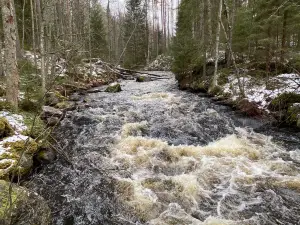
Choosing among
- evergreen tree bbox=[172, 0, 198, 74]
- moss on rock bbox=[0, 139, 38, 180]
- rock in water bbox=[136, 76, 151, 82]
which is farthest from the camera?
rock in water bbox=[136, 76, 151, 82]

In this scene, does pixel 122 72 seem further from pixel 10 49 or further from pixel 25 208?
pixel 25 208

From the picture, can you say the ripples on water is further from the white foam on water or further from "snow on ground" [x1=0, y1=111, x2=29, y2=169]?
"snow on ground" [x1=0, y1=111, x2=29, y2=169]

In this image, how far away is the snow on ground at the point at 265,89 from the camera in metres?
10.5

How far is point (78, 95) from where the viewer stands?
15633 millimetres

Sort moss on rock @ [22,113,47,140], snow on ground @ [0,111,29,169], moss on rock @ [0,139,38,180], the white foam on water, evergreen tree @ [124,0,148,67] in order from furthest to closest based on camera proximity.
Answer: evergreen tree @ [124,0,148,67] < moss on rock @ [22,113,47,140] < snow on ground @ [0,111,29,169] < moss on rock @ [0,139,38,180] < the white foam on water

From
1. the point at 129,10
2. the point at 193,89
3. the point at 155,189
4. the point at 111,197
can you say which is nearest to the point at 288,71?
→ the point at 193,89

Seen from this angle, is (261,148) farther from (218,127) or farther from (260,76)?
(260,76)

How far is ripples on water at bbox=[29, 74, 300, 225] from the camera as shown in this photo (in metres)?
4.53

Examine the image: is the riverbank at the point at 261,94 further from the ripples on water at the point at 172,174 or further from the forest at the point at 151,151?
the ripples on water at the point at 172,174

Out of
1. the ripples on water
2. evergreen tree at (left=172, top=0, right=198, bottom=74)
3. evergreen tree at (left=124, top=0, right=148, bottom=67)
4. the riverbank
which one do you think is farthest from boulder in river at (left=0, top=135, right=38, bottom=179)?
evergreen tree at (left=124, top=0, right=148, bottom=67)

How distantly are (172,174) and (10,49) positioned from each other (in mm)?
6531

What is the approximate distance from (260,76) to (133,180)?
11.2 meters

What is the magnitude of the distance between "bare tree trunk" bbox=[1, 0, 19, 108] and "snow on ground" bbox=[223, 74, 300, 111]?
10.2 m

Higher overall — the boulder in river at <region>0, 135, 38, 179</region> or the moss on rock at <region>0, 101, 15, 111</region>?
the moss on rock at <region>0, 101, 15, 111</region>
